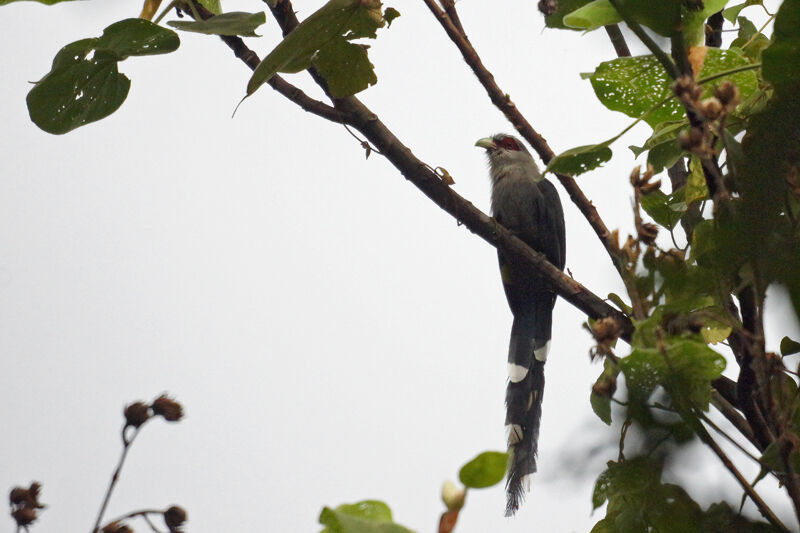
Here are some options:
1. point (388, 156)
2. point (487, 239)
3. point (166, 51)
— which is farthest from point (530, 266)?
point (166, 51)

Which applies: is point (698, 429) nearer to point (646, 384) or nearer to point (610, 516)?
point (646, 384)

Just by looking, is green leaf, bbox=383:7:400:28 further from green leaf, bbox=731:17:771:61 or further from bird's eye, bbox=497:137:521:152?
bird's eye, bbox=497:137:521:152

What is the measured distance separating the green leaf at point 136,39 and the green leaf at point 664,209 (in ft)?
2.83

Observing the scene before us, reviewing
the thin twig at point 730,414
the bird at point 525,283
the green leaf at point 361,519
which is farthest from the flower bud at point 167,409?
the bird at point 525,283

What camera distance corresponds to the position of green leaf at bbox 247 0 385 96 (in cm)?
109

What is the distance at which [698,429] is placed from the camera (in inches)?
28.4

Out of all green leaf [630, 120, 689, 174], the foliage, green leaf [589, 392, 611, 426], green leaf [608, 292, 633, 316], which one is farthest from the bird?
the foliage

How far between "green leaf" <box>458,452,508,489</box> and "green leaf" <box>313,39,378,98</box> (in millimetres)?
772

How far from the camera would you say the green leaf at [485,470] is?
0.69 meters

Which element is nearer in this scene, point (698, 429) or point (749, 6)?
point (698, 429)

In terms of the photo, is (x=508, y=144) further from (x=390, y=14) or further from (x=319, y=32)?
(x=319, y=32)

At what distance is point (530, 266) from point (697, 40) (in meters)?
0.98

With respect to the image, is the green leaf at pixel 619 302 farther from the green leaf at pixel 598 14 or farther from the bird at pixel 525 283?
the bird at pixel 525 283

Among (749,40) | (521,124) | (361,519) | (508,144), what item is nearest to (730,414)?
(749,40)
